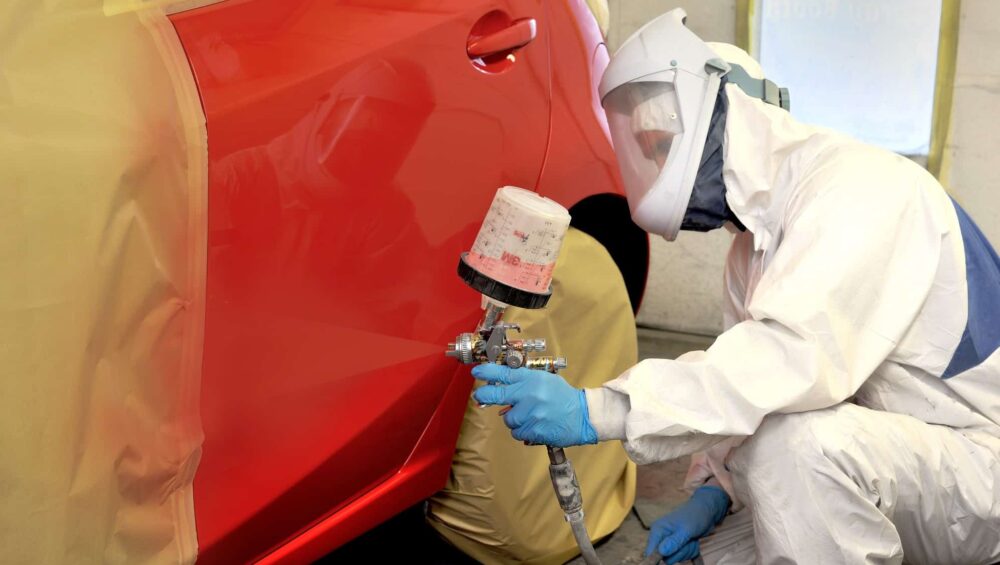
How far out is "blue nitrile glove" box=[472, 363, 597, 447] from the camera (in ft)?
4.48

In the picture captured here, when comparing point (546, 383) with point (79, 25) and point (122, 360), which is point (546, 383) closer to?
point (122, 360)

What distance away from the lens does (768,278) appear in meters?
1.46

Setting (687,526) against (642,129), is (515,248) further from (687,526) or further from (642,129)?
(687,526)

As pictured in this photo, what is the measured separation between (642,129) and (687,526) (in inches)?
30.0

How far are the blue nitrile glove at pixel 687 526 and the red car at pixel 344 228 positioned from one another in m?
0.51

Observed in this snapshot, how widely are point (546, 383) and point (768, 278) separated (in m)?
0.37

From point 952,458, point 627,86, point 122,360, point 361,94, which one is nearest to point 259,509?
point 122,360

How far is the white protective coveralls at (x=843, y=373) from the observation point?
1.39 m

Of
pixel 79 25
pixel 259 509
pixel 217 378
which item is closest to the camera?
pixel 79 25

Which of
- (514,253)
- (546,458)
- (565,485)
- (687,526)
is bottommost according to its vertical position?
(687,526)

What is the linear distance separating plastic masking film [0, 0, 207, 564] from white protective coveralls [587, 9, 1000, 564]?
63cm

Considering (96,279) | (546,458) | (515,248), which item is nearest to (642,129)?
(515,248)

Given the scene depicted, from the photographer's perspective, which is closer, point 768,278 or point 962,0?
point 768,278

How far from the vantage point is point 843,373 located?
1.41m
